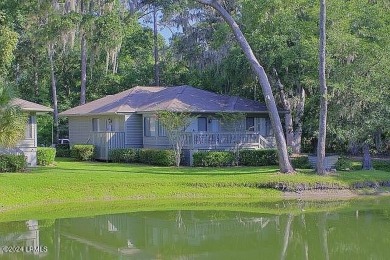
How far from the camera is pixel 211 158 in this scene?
27.2m

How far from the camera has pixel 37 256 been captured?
11742 mm

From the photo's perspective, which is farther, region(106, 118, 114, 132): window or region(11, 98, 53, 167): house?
region(106, 118, 114, 132): window

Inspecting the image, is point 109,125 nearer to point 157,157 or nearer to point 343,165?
point 157,157

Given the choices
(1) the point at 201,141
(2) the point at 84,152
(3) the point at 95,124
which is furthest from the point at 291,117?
(2) the point at 84,152

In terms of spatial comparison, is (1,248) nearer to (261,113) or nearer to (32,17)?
(261,113)

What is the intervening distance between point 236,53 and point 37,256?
22295mm

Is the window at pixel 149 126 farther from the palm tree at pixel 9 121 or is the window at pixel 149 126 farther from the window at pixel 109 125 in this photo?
the palm tree at pixel 9 121

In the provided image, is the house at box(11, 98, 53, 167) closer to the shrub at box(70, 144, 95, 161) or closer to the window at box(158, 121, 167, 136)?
the shrub at box(70, 144, 95, 161)

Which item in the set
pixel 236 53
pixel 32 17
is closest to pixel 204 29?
pixel 236 53

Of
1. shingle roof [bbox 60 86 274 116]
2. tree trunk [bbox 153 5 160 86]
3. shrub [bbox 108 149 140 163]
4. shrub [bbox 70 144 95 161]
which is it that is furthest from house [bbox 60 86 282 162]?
tree trunk [bbox 153 5 160 86]

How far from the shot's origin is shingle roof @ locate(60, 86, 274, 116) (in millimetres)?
30000

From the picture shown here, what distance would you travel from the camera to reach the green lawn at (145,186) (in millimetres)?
19078

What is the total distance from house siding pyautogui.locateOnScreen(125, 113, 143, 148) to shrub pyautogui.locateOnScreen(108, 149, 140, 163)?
114 cm

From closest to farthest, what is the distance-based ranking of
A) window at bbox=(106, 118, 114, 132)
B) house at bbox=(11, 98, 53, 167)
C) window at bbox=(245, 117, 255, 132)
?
house at bbox=(11, 98, 53, 167), window at bbox=(245, 117, 255, 132), window at bbox=(106, 118, 114, 132)
